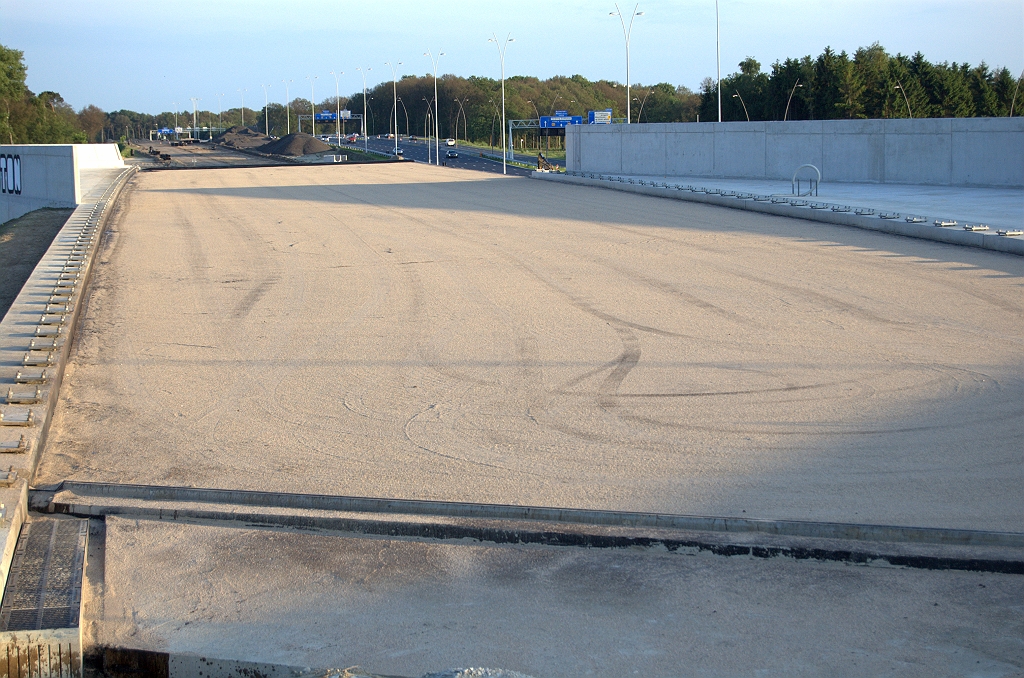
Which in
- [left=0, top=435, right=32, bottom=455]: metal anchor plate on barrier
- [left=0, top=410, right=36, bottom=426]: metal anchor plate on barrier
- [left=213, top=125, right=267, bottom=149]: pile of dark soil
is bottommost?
[left=0, top=435, right=32, bottom=455]: metal anchor plate on barrier

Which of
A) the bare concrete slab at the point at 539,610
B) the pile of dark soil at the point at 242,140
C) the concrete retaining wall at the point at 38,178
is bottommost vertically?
the bare concrete slab at the point at 539,610

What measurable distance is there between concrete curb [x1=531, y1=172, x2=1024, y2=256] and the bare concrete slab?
14.1 meters

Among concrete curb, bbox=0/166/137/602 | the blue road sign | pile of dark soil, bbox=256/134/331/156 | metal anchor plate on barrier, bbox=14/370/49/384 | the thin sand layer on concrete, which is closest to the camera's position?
concrete curb, bbox=0/166/137/602

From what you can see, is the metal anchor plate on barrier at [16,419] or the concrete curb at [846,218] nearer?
the metal anchor plate on barrier at [16,419]

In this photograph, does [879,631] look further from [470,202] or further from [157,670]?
[470,202]

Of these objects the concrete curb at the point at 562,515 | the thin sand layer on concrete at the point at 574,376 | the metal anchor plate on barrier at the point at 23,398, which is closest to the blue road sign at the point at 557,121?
the thin sand layer on concrete at the point at 574,376

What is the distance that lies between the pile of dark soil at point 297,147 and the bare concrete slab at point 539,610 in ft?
342

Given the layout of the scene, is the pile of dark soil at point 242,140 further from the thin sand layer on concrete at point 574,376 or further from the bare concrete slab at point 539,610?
the bare concrete slab at point 539,610

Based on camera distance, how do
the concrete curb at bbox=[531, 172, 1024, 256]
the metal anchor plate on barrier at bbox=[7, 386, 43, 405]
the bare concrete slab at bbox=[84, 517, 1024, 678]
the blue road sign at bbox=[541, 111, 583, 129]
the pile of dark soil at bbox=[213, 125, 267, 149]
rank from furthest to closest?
the pile of dark soil at bbox=[213, 125, 267, 149], the blue road sign at bbox=[541, 111, 583, 129], the concrete curb at bbox=[531, 172, 1024, 256], the metal anchor plate on barrier at bbox=[7, 386, 43, 405], the bare concrete slab at bbox=[84, 517, 1024, 678]

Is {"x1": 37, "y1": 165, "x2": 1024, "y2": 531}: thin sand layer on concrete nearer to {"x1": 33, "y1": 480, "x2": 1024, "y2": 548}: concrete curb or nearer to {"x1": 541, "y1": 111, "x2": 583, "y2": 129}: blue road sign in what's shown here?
{"x1": 33, "y1": 480, "x2": 1024, "y2": 548}: concrete curb

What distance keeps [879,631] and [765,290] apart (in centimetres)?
1006

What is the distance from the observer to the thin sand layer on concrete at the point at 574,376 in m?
6.89

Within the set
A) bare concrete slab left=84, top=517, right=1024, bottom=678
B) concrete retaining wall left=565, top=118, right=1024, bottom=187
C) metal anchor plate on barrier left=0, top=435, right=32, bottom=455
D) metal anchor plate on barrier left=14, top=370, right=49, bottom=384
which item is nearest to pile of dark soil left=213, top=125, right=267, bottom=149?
concrete retaining wall left=565, top=118, right=1024, bottom=187

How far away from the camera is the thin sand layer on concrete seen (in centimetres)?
689
